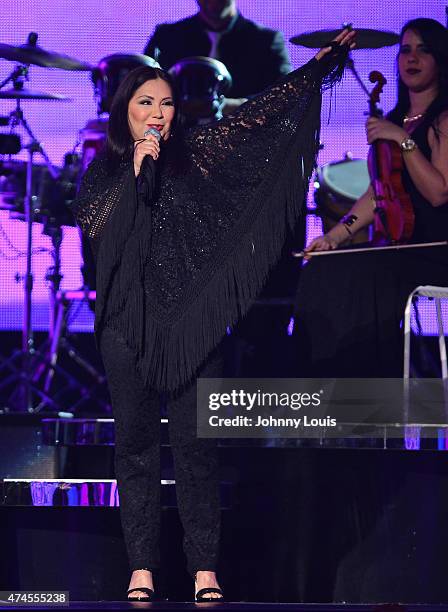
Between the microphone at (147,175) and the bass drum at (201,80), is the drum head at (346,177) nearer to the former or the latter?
the bass drum at (201,80)

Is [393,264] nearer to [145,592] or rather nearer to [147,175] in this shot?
[147,175]

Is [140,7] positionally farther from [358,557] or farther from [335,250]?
[358,557]

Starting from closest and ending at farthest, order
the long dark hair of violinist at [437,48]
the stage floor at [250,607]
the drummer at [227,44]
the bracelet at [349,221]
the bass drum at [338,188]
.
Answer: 1. the stage floor at [250,607]
2. the long dark hair of violinist at [437,48]
3. the bracelet at [349,221]
4. the drummer at [227,44]
5. the bass drum at [338,188]

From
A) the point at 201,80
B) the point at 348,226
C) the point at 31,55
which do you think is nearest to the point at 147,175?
the point at 348,226

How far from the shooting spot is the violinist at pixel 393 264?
3668 millimetres

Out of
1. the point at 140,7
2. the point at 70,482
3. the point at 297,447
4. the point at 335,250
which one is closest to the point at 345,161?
the point at 140,7

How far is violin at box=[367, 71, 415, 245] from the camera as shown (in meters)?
3.72

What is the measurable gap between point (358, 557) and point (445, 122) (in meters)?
1.60

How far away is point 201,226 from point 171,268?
147mm

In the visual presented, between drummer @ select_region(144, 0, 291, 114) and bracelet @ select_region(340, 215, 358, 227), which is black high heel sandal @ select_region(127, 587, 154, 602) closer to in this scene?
bracelet @ select_region(340, 215, 358, 227)

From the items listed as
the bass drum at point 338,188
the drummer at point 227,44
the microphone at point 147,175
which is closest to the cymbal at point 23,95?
the drummer at point 227,44

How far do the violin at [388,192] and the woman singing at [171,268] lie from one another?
0.83 metres

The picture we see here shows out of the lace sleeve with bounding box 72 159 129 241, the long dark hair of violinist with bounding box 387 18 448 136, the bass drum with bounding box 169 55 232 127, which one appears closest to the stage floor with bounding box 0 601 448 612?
→ the lace sleeve with bounding box 72 159 129 241

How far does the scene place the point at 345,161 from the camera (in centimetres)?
533
